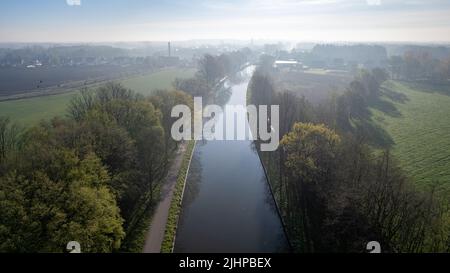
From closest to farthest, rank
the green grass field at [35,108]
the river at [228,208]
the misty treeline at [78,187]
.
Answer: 1. the misty treeline at [78,187]
2. the river at [228,208]
3. the green grass field at [35,108]

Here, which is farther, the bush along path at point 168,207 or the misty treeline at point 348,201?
the bush along path at point 168,207

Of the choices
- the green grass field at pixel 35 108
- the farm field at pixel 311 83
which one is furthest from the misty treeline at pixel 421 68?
the green grass field at pixel 35 108

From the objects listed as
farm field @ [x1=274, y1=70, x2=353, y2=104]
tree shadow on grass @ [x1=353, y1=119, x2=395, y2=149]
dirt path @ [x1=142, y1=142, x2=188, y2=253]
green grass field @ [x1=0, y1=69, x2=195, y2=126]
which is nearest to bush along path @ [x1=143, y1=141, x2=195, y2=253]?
dirt path @ [x1=142, y1=142, x2=188, y2=253]

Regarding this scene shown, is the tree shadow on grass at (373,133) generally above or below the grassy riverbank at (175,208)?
above

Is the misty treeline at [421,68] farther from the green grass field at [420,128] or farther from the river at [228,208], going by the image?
the river at [228,208]

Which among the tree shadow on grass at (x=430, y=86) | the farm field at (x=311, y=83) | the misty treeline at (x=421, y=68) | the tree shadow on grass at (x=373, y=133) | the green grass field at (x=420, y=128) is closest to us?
the green grass field at (x=420, y=128)

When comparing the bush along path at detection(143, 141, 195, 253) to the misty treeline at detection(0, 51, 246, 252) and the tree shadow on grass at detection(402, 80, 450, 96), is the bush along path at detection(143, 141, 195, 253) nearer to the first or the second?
the misty treeline at detection(0, 51, 246, 252)
